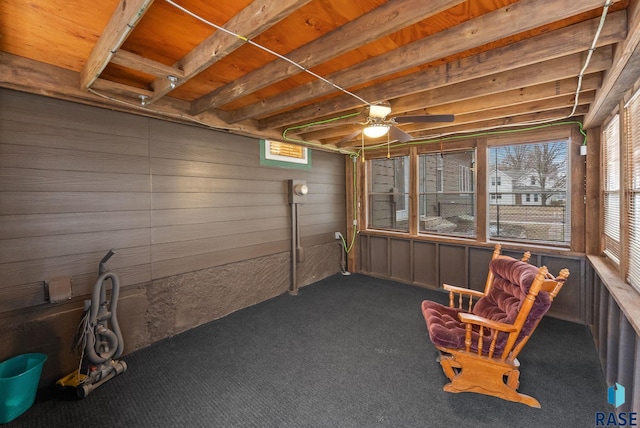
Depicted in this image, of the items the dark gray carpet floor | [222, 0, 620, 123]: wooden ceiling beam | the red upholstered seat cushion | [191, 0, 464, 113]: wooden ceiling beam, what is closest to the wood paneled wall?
the dark gray carpet floor

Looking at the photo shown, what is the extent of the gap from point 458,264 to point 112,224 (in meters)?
4.46

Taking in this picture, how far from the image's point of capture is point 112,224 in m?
2.70

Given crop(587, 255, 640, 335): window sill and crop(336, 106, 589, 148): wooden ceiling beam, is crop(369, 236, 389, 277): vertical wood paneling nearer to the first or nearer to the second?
crop(336, 106, 589, 148): wooden ceiling beam

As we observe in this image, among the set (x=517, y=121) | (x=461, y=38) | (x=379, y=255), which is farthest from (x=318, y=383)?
(x=517, y=121)

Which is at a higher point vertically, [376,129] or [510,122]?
[510,122]

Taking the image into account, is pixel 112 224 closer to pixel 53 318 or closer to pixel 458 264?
pixel 53 318

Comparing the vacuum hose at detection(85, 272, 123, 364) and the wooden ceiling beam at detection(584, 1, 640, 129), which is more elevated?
the wooden ceiling beam at detection(584, 1, 640, 129)

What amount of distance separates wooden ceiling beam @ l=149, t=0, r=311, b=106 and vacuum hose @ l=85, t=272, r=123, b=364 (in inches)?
68.6

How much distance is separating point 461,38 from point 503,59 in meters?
0.49

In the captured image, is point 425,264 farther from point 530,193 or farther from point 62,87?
point 62,87

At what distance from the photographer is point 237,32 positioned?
62.3 inches

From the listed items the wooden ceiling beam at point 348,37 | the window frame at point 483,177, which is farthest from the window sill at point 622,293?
the wooden ceiling beam at point 348,37

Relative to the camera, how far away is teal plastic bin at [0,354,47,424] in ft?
6.23

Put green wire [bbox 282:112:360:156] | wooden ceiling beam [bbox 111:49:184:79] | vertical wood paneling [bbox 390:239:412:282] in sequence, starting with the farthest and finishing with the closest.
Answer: vertical wood paneling [bbox 390:239:412:282] → green wire [bbox 282:112:360:156] → wooden ceiling beam [bbox 111:49:184:79]
